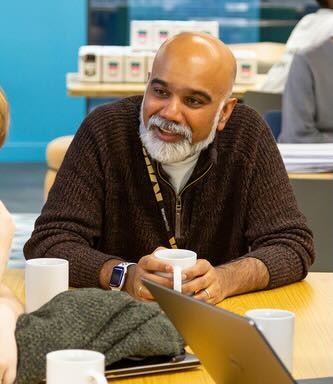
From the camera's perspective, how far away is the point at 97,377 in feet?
5.08

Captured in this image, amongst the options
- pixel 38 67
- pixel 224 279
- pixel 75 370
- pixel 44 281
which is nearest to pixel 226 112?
pixel 224 279

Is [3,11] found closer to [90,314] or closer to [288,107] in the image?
[288,107]

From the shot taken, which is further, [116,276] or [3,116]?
[116,276]

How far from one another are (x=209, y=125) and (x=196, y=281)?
22.9 inches

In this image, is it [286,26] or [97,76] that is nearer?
[97,76]

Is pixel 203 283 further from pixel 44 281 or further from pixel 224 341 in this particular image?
pixel 224 341

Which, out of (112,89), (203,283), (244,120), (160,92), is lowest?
(112,89)

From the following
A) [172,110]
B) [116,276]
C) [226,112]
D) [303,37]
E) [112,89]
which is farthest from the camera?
[112,89]

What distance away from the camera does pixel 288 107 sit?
5078 mm

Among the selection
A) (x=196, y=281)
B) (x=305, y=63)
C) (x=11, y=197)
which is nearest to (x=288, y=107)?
(x=305, y=63)

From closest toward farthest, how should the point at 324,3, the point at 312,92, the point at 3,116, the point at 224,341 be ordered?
the point at 224,341, the point at 3,116, the point at 312,92, the point at 324,3

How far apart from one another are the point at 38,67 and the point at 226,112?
7560 mm

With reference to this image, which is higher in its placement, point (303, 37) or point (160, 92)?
point (160, 92)

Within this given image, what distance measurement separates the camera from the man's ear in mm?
2947
